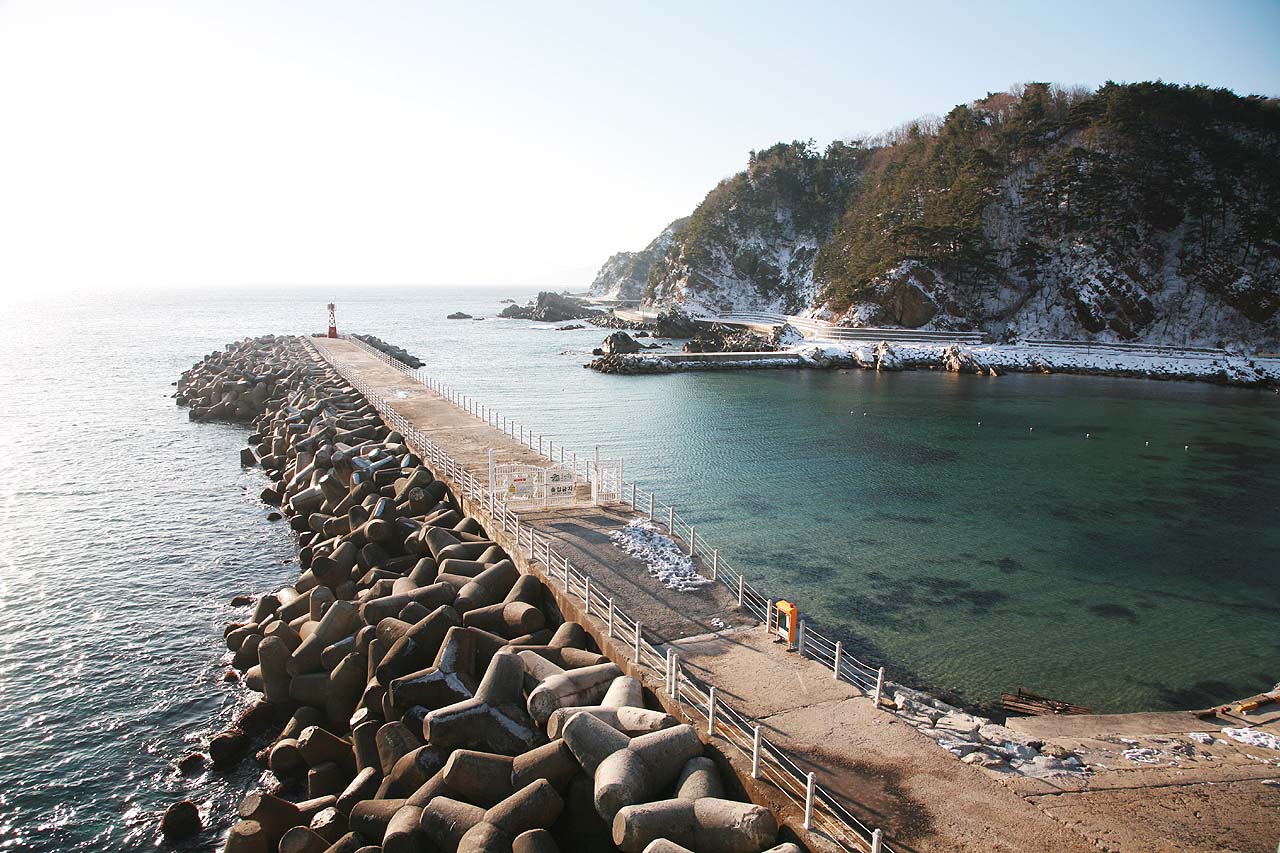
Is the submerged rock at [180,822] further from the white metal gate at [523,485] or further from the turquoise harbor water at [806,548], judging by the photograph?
the white metal gate at [523,485]

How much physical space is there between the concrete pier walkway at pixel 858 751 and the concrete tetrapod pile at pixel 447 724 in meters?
1.09

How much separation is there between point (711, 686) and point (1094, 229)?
91.3 m

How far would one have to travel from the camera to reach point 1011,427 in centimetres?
4475

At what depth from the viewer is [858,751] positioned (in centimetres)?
991

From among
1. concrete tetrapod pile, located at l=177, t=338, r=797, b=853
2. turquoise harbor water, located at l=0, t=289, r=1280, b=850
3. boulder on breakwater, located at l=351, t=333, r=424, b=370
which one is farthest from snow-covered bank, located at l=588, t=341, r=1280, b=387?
concrete tetrapod pile, located at l=177, t=338, r=797, b=853

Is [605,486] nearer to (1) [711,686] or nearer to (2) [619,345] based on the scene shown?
(1) [711,686]

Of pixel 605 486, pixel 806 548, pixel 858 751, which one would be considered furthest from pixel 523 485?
pixel 858 751

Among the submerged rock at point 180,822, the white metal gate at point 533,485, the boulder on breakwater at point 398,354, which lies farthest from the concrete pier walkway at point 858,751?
the boulder on breakwater at point 398,354

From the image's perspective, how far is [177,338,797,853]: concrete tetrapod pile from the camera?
357 inches

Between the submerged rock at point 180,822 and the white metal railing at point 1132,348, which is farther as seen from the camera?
the white metal railing at point 1132,348

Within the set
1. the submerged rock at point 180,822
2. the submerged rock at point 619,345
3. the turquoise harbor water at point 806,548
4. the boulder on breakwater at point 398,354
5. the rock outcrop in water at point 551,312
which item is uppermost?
the rock outcrop in water at point 551,312

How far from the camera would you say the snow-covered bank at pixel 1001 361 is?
6875 centimetres

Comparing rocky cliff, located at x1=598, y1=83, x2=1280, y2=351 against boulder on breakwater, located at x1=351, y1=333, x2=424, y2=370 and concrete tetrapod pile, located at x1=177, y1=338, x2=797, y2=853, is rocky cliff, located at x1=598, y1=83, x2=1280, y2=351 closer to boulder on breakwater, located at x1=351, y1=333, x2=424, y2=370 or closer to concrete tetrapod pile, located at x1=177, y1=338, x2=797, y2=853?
boulder on breakwater, located at x1=351, y1=333, x2=424, y2=370

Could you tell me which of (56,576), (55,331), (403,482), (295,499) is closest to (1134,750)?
(403,482)
